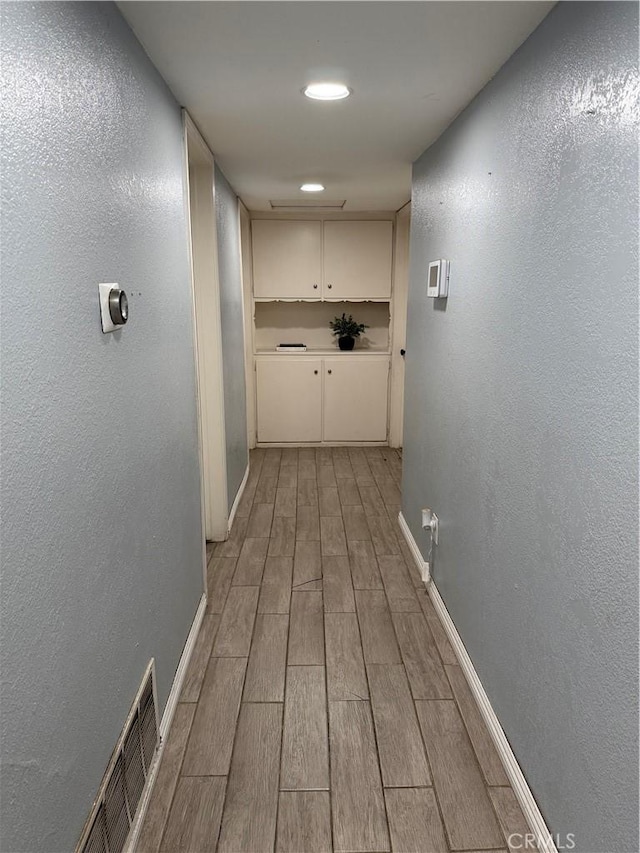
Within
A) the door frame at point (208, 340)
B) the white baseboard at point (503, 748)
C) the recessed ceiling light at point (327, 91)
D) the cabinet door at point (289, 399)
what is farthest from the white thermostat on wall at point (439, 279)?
the cabinet door at point (289, 399)

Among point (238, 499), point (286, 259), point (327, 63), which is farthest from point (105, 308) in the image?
point (286, 259)

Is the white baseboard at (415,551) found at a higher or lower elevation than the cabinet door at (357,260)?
lower

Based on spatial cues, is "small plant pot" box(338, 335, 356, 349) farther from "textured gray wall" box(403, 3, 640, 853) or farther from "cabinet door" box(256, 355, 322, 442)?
"textured gray wall" box(403, 3, 640, 853)

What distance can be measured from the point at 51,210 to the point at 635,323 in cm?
111

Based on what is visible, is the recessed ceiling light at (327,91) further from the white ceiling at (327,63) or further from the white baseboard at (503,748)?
the white baseboard at (503,748)

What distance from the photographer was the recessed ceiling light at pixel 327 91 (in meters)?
1.90

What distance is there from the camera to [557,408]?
4.61 feet

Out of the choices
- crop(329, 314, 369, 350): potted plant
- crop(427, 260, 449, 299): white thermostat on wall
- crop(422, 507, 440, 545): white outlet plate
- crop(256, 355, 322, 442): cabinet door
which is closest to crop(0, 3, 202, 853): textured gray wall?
crop(427, 260, 449, 299): white thermostat on wall

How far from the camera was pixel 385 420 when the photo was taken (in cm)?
547

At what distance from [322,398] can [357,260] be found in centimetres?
130

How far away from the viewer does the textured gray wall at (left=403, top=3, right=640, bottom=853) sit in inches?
44.6

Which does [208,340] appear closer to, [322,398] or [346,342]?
[322,398]

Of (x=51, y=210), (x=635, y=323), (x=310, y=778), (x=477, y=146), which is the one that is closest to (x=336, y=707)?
(x=310, y=778)

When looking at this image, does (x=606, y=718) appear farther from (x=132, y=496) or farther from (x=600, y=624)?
(x=132, y=496)
